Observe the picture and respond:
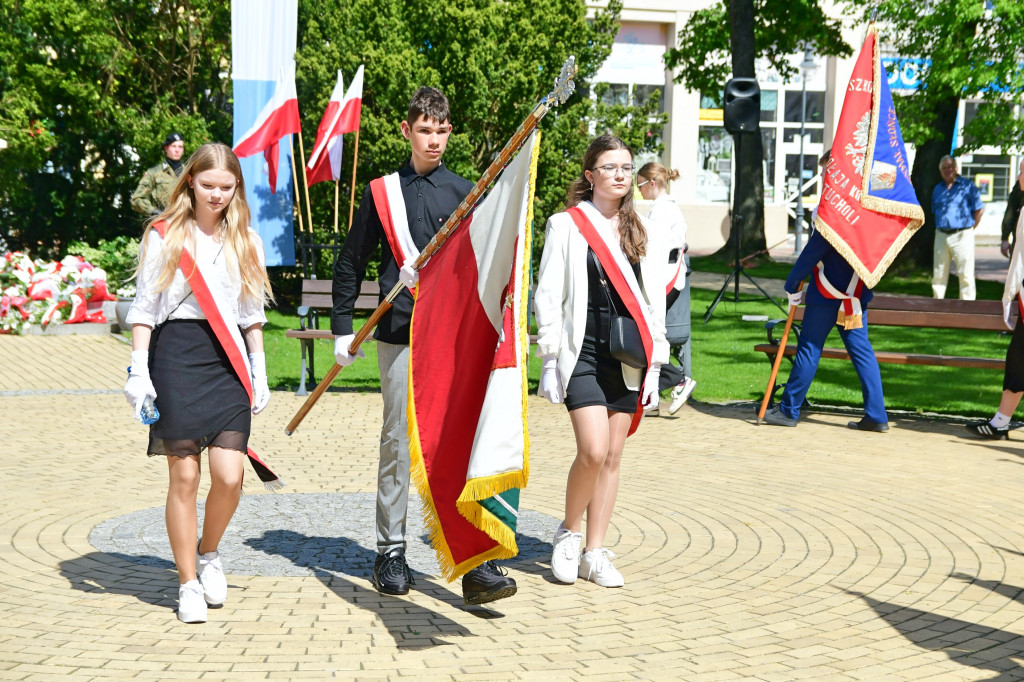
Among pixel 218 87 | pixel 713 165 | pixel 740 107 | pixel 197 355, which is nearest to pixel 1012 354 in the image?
pixel 197 355

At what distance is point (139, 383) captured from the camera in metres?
4.65

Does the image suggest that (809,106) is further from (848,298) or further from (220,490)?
(220,490)

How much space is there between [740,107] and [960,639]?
14.5m

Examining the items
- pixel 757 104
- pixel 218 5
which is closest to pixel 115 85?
pixel 218 5

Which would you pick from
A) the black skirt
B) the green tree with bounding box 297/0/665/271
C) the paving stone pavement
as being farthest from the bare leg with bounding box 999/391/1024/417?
the green tree with bounding box 297/0/665/271

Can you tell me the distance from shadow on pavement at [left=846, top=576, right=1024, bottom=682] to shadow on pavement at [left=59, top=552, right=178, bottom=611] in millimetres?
3024

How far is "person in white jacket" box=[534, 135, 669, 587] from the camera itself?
5215 mm

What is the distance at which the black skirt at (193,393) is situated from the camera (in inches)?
187

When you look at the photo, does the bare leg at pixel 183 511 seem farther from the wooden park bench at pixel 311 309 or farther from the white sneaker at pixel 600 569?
the wooden park bench at pixel 311 309

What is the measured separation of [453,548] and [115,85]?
16.2 metres

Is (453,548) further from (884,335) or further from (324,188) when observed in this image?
(324,188)

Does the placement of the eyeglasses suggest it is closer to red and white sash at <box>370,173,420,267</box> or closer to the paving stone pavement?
red and white sash at <box>370,173,420,267</box>

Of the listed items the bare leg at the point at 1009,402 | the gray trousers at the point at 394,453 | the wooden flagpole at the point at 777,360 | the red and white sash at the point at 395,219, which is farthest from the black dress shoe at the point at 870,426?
the red and white sash at the point at 395,219

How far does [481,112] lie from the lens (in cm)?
1658
